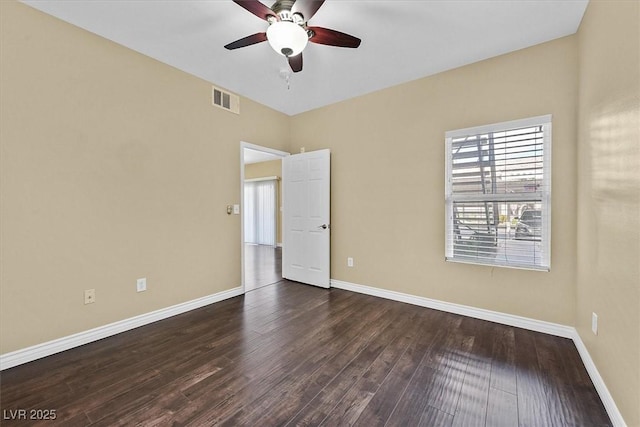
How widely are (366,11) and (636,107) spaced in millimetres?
1851

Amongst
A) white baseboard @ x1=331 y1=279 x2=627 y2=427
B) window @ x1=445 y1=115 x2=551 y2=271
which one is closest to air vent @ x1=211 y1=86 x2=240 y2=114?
window @ x1=445 y1=115 x2=551 y2=271

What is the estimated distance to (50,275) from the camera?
2266 millimetres

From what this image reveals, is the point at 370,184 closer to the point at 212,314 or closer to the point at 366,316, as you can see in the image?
the point at 366,316

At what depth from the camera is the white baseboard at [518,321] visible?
163 cm

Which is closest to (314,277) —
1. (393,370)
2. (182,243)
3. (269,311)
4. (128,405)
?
(269,311)

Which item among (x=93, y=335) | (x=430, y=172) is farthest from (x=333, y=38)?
(x=93, y=335)

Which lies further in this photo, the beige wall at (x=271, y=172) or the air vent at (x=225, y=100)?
the beige wall at (x=271, y=172)

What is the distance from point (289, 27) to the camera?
5.91ft

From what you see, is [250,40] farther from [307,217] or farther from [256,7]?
[307,217]

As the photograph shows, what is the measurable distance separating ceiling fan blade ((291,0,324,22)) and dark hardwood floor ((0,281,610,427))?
102 inches

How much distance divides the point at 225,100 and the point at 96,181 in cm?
185

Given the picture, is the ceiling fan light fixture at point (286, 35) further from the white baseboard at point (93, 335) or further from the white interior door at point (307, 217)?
the white baseboard at point (93, 335)

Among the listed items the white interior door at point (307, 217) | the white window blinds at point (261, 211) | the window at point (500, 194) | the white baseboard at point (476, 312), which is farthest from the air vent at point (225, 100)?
the white window blinds at point (261, 211)

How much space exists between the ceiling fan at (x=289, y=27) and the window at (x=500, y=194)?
1.80m
